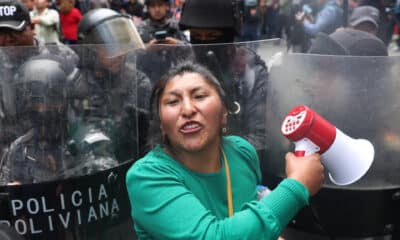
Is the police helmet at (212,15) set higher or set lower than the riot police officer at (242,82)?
higher

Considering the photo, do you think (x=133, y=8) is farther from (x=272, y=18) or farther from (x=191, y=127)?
(x=191, y=127)

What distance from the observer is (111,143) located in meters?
3.16

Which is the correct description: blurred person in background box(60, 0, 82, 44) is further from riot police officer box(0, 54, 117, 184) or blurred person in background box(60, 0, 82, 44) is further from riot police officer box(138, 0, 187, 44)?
riot police officer box(0, 54, 117, 184)

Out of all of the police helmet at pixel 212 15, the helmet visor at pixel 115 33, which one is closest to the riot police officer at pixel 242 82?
the police helmet at pixel 212 15

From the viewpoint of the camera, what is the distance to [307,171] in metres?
1.54

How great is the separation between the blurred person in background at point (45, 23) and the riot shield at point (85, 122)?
5100 millimetres

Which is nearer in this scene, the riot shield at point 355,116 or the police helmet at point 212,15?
the riot shield at point 355,116

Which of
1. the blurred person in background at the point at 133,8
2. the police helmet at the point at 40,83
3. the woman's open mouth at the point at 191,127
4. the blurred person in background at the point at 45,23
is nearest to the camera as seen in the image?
the woman's open mouth at the point at 191,127

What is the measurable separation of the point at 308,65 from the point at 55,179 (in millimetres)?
1586

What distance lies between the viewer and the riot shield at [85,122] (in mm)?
2768

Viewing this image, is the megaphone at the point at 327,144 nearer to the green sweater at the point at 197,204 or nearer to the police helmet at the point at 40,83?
the green sweater at the point at 197,204

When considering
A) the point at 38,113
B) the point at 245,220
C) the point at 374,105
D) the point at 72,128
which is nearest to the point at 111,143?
the point at 72,128

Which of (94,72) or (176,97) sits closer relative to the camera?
(176,97)

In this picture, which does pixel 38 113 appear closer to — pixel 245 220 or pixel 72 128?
pixel 72 128
